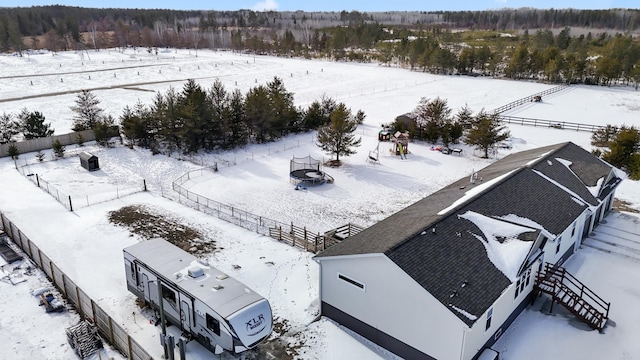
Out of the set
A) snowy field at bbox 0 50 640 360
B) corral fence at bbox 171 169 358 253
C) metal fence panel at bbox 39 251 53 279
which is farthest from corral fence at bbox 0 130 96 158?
metal fence panel at bbox 39 251 53 279

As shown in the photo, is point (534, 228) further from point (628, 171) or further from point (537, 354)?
point (628, 171)

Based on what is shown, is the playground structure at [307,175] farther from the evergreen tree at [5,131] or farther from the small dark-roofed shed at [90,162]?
the evergreen tree at [5,131]

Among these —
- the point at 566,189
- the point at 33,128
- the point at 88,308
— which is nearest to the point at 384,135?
the point at 566,189

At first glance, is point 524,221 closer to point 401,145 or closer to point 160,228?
point 160,228

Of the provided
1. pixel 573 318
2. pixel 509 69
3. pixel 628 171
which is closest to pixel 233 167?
pixel 573 318

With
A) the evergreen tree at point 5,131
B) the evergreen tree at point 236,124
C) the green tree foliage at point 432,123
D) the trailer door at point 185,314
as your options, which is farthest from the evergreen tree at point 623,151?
the evergreen tree at point 5,131
